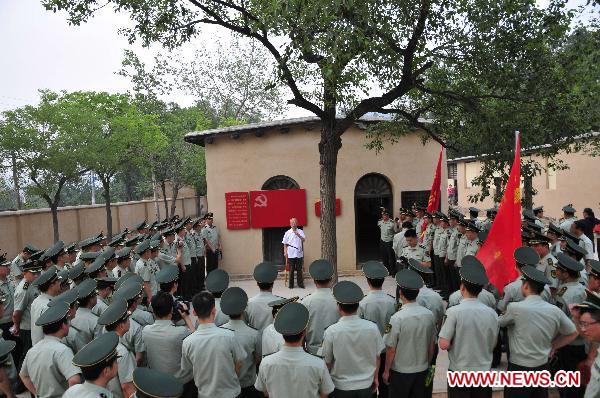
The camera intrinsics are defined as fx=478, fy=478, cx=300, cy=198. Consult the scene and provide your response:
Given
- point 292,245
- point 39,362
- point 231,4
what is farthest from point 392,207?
point 39,362

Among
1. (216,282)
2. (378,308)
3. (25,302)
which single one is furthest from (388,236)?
(25,302)

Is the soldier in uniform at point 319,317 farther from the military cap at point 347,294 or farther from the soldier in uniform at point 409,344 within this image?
the military cap at point 347,294

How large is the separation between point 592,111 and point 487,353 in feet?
24.1

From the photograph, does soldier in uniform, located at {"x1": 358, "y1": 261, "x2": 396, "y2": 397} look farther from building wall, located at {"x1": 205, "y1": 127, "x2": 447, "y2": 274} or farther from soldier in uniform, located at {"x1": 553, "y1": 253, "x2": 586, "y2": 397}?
building wall, located at {"x1": 205, "y1": 127, "x2": 447, "y2": 274}

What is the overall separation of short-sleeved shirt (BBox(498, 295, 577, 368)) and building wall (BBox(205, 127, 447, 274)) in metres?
9.09

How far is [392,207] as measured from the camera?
1359 cm

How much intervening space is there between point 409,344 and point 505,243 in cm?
236

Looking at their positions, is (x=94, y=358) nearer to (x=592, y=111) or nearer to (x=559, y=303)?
(x=559, y=303)

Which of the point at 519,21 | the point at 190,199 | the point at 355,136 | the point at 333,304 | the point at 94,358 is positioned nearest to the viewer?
the point at 94,358

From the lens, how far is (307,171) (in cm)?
1355

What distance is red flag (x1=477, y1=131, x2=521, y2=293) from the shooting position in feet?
19.2

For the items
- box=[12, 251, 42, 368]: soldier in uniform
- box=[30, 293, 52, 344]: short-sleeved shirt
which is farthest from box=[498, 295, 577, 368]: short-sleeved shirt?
box=[12, 251, 42, 368]: soldier in uniform

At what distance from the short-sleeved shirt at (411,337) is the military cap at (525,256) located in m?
2.02

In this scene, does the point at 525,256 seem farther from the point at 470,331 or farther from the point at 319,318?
the point at 319,318
